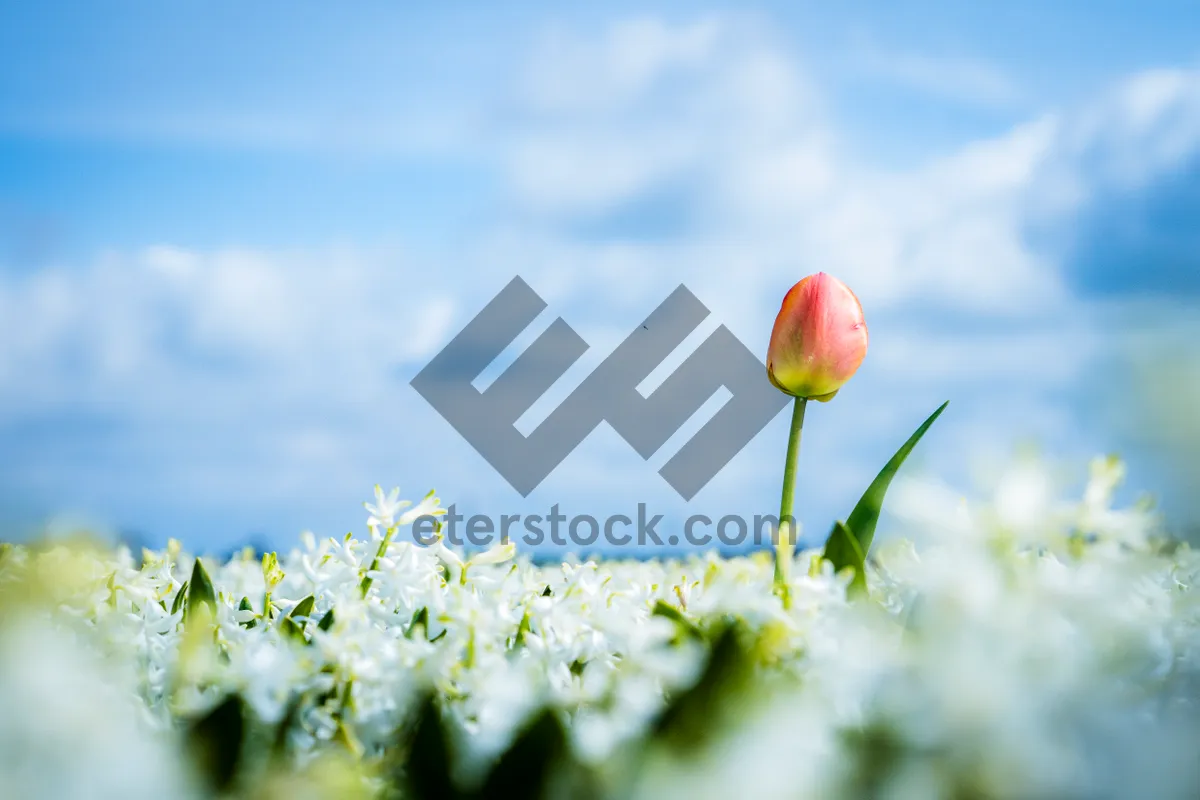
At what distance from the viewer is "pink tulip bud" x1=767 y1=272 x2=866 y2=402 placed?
1.94m

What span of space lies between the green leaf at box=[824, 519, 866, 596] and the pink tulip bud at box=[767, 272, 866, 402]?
54cm

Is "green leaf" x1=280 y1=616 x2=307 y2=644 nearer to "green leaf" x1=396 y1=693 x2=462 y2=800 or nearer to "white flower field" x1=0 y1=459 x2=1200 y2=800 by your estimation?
"white flower field" x1=0 y1=459 x2=1200 y2=800

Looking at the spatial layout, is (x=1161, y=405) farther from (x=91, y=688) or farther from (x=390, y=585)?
(x=91, y=688)

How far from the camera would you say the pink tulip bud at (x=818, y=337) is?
1.94 metres

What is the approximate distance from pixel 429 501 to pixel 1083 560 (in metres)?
1.00

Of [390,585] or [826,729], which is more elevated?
[390,585]

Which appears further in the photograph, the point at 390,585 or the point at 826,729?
the point at 390,585

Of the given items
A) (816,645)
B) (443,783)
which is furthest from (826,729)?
(443,783)

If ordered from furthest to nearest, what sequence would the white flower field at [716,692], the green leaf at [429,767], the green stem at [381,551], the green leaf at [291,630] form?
the green stem at [381,551]
the green leaf at [291,630]
the green leaf at [429,767]
the white flower field at [716,692]

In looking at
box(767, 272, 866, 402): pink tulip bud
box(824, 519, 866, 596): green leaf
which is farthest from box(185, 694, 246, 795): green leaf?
box(767, 272, 866, 402): pink tulip bud

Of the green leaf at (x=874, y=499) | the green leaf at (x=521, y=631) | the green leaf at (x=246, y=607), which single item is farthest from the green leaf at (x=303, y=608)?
the green leaf at (x=874, y=499)

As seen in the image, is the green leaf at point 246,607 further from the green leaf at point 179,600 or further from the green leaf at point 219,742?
the green leaf at point 219,742

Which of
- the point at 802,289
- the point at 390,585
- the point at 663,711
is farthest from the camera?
the point at 802,289

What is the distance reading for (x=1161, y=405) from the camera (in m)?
1.01
